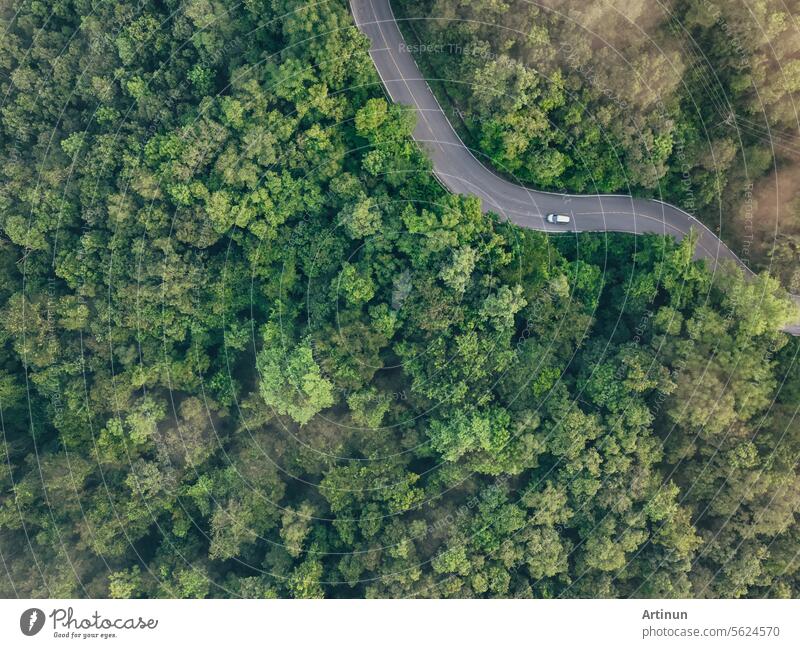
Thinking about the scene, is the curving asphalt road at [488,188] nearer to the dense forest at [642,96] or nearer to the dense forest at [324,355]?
the dense forest at [642,96]

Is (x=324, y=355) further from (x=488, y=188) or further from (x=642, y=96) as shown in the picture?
(x=642, y=96)

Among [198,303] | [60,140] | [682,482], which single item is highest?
[60,140]

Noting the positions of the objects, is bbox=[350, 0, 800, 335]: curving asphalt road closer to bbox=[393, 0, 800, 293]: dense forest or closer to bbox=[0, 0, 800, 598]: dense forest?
bbox=[393, 0, 800, 293]: dense forest

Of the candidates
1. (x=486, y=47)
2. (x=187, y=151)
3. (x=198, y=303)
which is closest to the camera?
(x=486, y=47)

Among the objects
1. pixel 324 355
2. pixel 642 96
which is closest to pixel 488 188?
pixel 642 96

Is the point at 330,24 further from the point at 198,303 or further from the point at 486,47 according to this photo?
the point at 198,303

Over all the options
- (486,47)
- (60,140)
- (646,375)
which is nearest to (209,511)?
(60,140)
